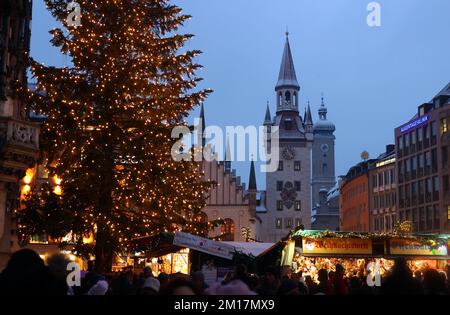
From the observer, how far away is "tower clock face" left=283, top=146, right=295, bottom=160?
10719cm

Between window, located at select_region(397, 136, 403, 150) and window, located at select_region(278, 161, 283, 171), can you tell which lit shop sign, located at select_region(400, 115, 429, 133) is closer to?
window, located at select_region(397, 136, 403, 150)

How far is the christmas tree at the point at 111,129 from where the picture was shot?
2142cm

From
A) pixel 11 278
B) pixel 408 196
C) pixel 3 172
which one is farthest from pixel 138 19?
pixel 408 196

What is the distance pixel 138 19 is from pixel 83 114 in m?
3.89

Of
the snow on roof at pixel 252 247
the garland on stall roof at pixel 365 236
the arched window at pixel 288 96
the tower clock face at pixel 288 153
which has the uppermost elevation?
the arched window at pixel 288 96

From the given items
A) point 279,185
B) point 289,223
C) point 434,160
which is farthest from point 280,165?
point 434,160

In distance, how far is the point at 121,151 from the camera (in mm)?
22312

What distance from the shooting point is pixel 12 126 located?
19.3 m

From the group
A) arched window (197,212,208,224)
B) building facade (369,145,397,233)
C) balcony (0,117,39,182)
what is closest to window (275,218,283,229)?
building facade (369,145,397,233)

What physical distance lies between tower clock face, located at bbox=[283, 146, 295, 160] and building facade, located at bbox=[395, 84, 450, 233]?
33.5 meters

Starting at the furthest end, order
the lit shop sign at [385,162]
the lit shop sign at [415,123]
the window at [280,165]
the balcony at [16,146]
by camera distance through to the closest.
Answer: the window at [280,165] → the lit shop sign at [385,162] → the lit shop sign at [415,123] → the balcony at [16,146]

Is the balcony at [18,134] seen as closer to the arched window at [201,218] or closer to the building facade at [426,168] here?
the arched window at [201,218]

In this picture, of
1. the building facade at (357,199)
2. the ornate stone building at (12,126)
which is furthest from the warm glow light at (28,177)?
the building facade at (357,199)

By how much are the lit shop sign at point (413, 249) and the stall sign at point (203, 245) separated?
197 inches
